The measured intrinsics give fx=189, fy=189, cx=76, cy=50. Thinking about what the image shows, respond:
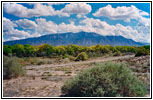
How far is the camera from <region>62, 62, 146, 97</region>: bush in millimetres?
7078

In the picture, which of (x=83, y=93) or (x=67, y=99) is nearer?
(x=67, y=99)

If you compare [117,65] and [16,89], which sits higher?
[117,65]

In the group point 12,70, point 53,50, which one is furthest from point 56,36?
point 12,70

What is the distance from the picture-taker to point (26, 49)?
143ft

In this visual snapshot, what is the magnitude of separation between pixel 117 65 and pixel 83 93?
179cm

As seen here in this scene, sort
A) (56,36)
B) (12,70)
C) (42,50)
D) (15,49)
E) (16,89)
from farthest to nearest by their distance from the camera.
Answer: (56,36)
(42,50)
(15,49)
(12,70)
(16,89)

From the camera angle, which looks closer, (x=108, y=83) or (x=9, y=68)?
(x=108, y=83)

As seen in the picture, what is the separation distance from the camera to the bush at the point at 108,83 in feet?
23.2

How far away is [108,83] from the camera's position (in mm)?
7180

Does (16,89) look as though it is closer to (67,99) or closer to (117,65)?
(67,99)

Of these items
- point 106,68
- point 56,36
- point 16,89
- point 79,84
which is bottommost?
point 16,89

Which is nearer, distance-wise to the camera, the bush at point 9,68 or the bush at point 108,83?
the bush at point 108,83

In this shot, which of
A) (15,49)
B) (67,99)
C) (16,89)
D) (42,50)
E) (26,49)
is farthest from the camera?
(42,50)

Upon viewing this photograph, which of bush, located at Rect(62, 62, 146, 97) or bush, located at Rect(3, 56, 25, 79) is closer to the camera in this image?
bush, located at Rect(62, 62, 146, 97)
